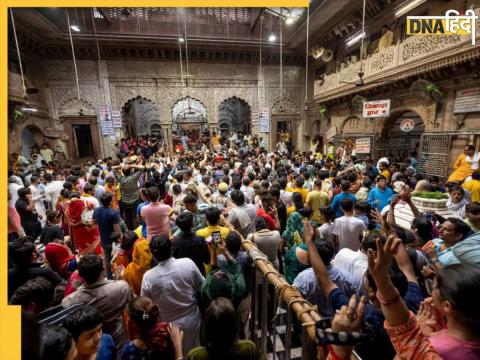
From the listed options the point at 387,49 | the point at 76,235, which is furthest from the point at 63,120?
the point at 387,49

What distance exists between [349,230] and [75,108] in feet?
45.7

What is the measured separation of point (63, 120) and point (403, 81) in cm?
1487

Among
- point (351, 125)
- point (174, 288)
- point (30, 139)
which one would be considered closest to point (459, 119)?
point (351, 125)

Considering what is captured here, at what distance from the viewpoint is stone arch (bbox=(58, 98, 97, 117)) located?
11.9 m

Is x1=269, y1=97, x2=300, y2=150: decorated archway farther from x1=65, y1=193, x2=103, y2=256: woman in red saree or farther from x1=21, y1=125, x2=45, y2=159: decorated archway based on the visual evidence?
x1=65, y1=193, x2=103, y2=256: woman in red saree

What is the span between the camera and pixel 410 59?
7621mm

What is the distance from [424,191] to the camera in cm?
425

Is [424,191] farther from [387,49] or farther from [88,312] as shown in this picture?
[387,49]

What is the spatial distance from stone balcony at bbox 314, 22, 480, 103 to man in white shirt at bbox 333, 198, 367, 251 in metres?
5.92

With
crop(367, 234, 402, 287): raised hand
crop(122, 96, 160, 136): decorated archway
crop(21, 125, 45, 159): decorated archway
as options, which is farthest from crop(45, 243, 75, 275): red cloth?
crop(122, 96, 160, 136): decorated archway

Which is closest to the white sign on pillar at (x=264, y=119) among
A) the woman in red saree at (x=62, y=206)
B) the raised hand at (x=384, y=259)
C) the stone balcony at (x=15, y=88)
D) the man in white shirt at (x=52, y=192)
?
the man in white shirt at (x=52, y=192)

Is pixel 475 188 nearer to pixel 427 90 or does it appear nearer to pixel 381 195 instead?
pixel 381 195

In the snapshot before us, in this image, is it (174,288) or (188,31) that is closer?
(174,288)

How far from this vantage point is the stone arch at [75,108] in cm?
1188
